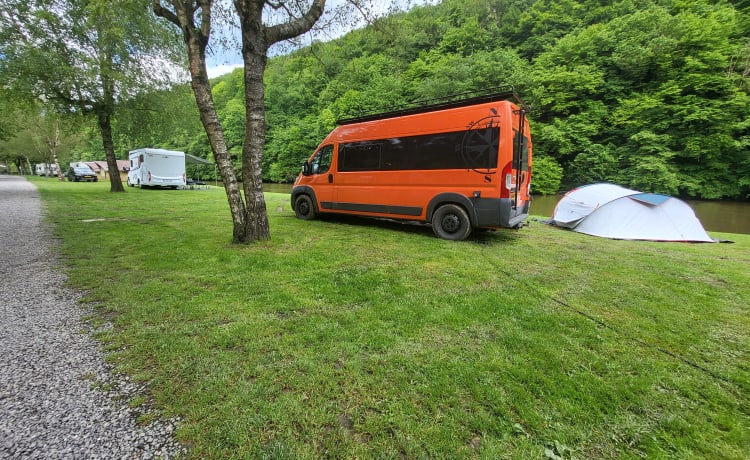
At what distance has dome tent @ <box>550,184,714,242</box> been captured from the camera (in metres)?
8.26

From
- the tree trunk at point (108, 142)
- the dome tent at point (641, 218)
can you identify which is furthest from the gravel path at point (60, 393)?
the tree trunk at point (108, 142)

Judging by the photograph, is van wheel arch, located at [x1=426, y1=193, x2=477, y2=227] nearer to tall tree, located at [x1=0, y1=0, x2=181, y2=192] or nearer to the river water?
tall tree, located at [x1=0, y1=0, x2=181, y2=192]

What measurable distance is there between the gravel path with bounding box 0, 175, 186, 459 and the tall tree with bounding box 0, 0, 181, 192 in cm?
1123

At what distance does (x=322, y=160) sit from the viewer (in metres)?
7.97

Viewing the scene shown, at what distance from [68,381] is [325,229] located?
17.6 ft

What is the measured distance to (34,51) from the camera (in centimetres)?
1150

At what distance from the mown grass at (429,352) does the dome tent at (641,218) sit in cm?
398

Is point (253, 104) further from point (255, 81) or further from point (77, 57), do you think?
point (77, 57)

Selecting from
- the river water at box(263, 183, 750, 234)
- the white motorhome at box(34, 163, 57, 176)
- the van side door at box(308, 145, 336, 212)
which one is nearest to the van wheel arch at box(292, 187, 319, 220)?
the van side door at box(308, 145, 336, 212)

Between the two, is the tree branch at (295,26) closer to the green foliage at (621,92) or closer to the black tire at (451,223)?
the black tire at (451,223)

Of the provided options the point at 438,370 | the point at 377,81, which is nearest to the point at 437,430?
the point at 438,370

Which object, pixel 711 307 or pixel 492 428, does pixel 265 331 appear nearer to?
pixel 492 428

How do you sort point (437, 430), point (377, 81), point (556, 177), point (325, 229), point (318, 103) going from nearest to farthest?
point (437, 430) < point (325, 229) < point (556, 177) < point (377, 81) < point (318, 103)

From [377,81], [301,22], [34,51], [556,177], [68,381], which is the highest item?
[377,81]
